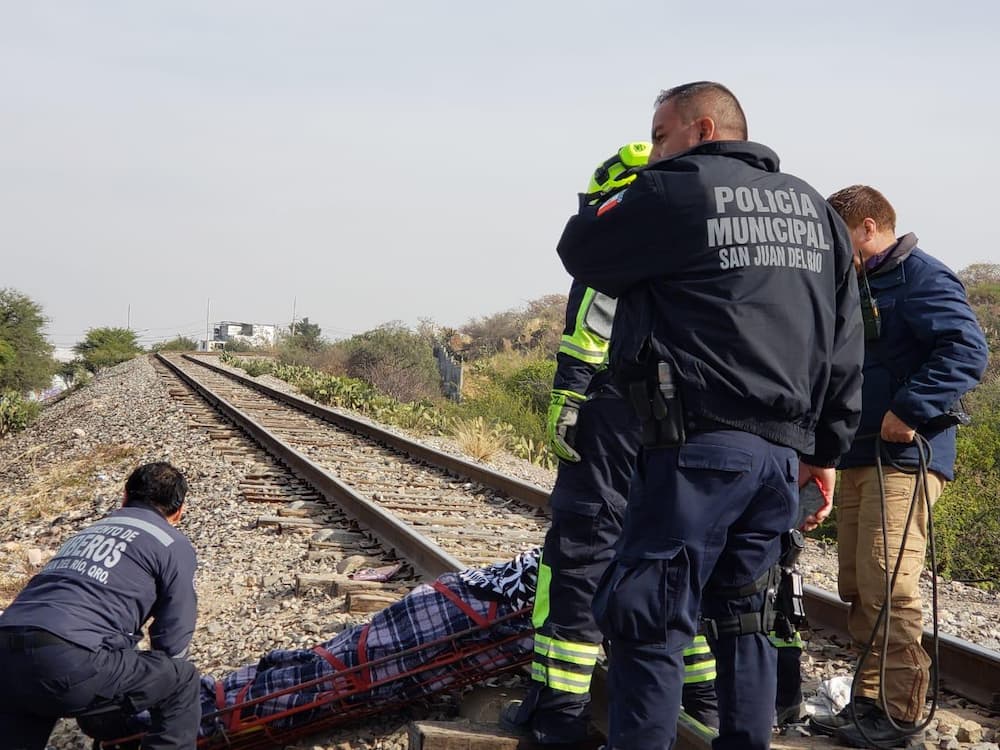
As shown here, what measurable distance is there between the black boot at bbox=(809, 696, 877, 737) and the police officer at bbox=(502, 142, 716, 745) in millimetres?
472

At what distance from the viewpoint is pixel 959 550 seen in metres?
7.66

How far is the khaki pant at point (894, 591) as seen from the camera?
3.43 metres

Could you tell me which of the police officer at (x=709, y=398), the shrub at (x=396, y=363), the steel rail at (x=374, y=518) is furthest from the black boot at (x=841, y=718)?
the shrub at (x=396, y=363)

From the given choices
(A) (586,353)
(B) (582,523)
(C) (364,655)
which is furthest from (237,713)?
(A) (586,353)

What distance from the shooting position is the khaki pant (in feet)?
11.3

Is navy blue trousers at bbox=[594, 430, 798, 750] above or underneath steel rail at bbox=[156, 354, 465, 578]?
above

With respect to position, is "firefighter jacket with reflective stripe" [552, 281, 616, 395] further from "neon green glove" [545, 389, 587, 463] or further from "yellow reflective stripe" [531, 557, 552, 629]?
"yellow reflective stripe" [531, 557, 552, 629]

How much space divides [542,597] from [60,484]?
8.44 metres

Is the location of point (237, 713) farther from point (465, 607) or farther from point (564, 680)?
point (564, 680)

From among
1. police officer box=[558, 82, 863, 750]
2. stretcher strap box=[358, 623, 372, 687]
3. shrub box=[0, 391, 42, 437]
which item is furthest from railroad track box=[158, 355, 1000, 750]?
shrub box=[0, 391, 42, 437]

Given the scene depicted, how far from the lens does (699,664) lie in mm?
3395

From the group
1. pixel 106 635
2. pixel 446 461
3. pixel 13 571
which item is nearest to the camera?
pixel 106 635

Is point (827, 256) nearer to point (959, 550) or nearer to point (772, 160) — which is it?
point (772, 160)

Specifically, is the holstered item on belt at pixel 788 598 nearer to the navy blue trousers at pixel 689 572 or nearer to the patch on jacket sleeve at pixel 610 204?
the navy blue trousers at pixel 689 572
